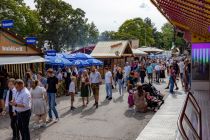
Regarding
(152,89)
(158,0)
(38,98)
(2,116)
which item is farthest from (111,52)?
(158,0)

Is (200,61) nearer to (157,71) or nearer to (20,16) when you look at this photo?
(157,71)

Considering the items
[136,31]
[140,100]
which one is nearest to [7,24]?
[140,100]

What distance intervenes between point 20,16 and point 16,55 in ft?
96.5

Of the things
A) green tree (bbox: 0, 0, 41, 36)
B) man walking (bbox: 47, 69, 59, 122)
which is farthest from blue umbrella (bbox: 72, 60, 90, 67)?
green tree (bbox: 0, 0, 41, 36)

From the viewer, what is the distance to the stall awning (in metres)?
15.5

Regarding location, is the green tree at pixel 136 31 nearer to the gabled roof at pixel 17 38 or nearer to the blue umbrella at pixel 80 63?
the blue umbrella at pixel 80 63

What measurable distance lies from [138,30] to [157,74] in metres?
64.0

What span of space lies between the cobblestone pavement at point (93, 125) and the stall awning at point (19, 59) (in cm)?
347

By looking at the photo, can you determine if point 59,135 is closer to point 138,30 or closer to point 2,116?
point 2,116

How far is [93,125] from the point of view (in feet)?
35.2

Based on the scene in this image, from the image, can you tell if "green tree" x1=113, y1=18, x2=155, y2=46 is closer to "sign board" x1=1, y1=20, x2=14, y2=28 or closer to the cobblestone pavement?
"sign board" x1=1, y1=20, x2=14, y2=28

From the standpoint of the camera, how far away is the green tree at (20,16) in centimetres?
4281

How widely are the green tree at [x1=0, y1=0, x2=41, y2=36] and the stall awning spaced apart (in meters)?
26.2

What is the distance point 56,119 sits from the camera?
37.4 feet
